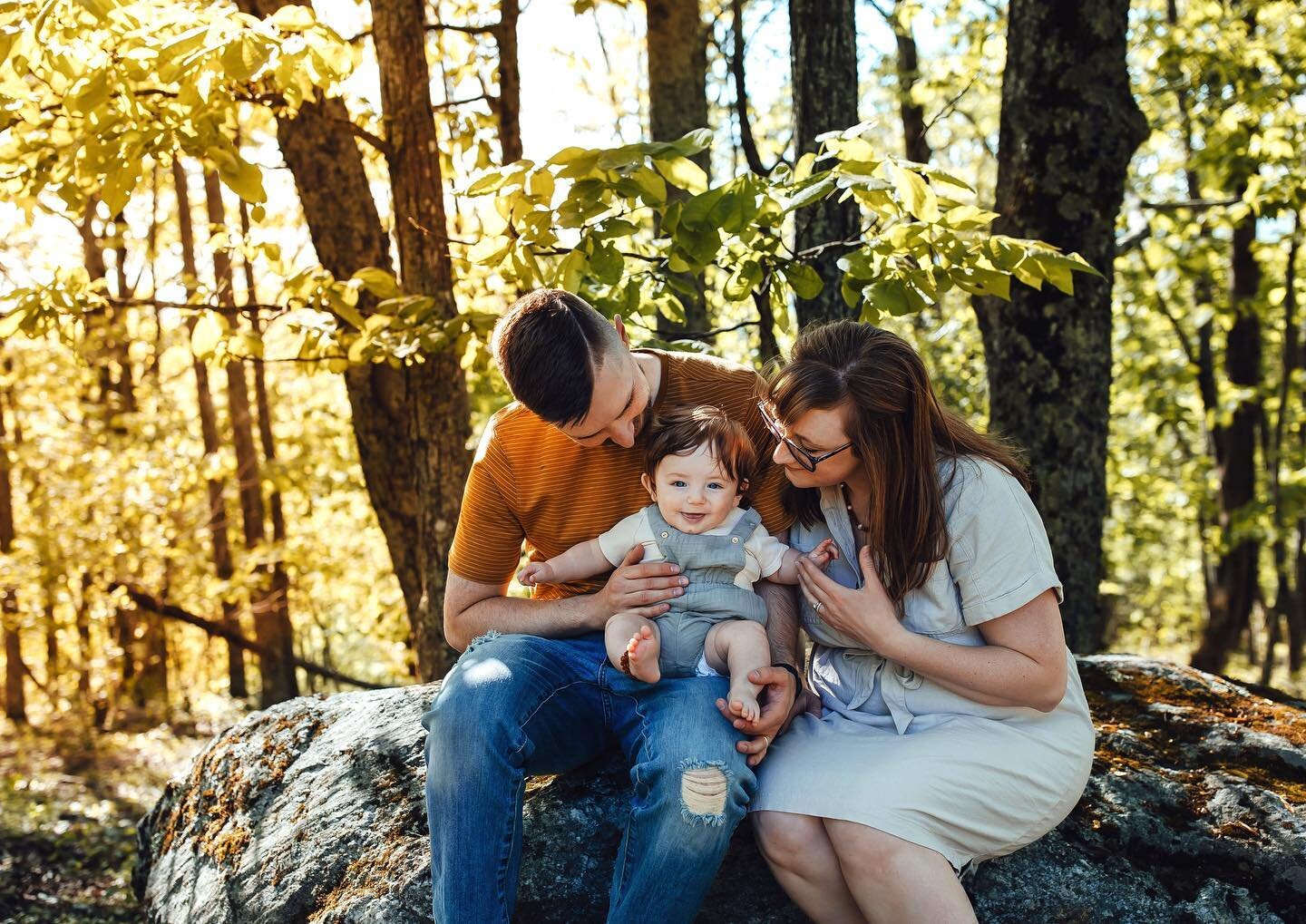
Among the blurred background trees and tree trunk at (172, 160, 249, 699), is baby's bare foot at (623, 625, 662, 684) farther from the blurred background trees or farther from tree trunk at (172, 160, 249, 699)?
tree trunk at (172, 160, 249, 699)

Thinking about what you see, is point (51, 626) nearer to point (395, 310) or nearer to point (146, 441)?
point (146, 441)

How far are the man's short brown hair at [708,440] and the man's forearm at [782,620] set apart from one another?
284 mm

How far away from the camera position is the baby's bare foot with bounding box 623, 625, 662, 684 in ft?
7.70

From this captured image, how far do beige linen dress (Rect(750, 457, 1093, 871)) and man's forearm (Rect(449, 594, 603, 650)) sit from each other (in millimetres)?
588

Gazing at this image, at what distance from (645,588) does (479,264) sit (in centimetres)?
124

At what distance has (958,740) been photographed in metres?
2.22

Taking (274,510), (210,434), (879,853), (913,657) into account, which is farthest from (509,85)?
(274,510)

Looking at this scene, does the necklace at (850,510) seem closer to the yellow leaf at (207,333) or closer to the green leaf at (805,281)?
the green leaf at (805,281)

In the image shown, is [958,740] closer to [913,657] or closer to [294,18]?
[913,657]

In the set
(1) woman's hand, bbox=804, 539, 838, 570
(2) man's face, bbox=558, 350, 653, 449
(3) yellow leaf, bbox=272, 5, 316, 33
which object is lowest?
(1) woman's hand, bbox=804, 539, 838, 570

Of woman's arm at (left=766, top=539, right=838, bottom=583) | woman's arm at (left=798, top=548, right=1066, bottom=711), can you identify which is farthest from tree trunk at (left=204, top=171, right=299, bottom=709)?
woman's arm at (left=798, top=548, right=1066, bottom=711)

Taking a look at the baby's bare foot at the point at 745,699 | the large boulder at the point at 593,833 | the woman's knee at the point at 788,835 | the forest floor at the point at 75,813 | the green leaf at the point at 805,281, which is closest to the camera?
the woman's knee at the point at 788,835

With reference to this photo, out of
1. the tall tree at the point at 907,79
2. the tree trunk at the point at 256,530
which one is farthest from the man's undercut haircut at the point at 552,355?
the tree trunk at the point at 256,530

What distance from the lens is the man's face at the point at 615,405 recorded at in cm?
244
